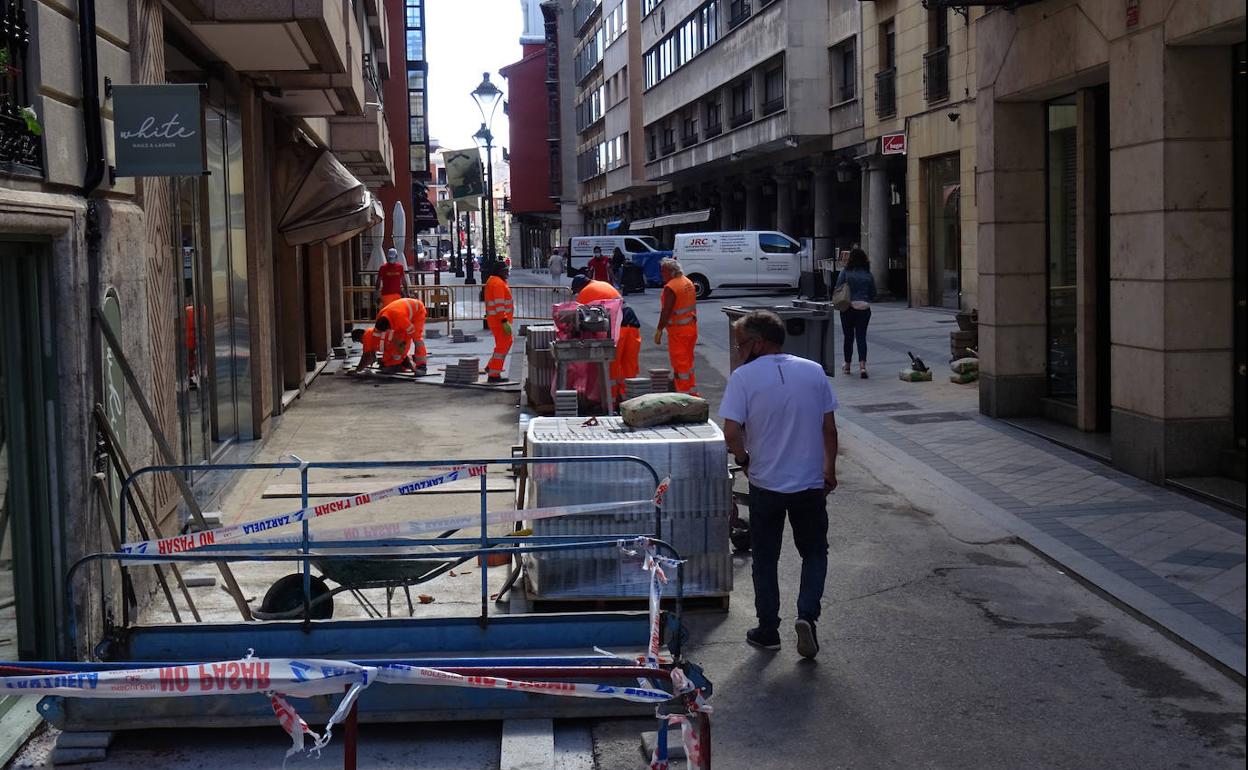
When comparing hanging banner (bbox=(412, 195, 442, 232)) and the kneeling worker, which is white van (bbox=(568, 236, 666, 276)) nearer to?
hanging banner (bbox=(412, 195, 442, 232))

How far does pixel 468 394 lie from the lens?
18.4m

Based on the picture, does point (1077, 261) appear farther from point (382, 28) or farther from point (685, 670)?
point (382, 28)

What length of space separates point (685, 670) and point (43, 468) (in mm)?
3087

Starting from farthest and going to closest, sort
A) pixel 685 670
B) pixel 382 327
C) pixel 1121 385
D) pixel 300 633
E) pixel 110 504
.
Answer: pixel 382 327, pixel 1121 385, pixel 110 504, pixel 300 633, pixel 685 670

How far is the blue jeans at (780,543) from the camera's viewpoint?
678 cm

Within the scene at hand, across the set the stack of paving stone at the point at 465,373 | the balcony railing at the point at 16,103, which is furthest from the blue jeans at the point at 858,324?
the balcony railing at the point at 16,103

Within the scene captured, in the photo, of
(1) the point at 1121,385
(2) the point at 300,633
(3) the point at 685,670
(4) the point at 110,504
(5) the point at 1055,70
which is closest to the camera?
(3) the point at 685,670

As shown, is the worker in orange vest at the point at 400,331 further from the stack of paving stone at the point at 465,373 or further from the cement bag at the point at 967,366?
the cement bag at the point at 967,366

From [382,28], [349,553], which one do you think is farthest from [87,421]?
[382,28]

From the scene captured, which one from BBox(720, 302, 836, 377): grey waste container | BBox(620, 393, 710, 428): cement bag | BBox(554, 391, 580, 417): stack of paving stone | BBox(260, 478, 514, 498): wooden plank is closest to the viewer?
BBox(620, 393, 710, 428): cement bag

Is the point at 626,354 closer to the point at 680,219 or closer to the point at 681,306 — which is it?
the point at 681,306

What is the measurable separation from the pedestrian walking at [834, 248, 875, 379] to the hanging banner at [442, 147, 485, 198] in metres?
29.8

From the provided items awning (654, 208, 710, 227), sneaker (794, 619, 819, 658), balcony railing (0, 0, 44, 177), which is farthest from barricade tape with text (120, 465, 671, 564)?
awning (654, 208, 710, 227)

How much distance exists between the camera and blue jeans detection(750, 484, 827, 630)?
678 cm
